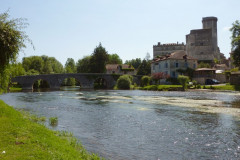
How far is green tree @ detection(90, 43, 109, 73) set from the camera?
92.2 m

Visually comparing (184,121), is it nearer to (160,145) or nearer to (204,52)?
(160,145)

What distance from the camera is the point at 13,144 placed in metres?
7.40

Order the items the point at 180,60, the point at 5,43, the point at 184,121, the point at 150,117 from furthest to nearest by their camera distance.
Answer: the point at 180,60, the point at 150,117, the point at 184,121, the point at 5,43

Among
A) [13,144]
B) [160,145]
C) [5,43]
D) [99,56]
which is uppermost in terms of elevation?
[99,56]

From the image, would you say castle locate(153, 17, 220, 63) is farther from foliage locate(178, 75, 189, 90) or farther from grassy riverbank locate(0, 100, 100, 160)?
grassy riverbank locate(0, 100, 100, 160)

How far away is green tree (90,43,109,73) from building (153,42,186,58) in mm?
49949

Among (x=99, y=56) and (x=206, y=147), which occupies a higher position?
(x=99, y=56)

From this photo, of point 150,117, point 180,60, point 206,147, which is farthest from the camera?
point 180,60

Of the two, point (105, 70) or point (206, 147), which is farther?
point (105, 70)

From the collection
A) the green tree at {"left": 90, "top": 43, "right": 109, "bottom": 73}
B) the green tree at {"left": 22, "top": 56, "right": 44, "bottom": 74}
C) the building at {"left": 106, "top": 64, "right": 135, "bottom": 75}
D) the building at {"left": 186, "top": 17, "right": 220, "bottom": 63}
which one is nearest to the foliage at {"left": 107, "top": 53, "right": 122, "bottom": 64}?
the building at {"left": 106, "top": 64, "right": 135, "bottom": 75}

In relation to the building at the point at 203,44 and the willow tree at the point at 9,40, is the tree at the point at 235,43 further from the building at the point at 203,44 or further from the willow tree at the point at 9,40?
the building at the point at 203,44

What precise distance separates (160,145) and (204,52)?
105249 millimetres

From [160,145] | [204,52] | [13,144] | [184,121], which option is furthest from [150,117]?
[204,52]

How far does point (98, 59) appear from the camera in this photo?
92.7 meters
